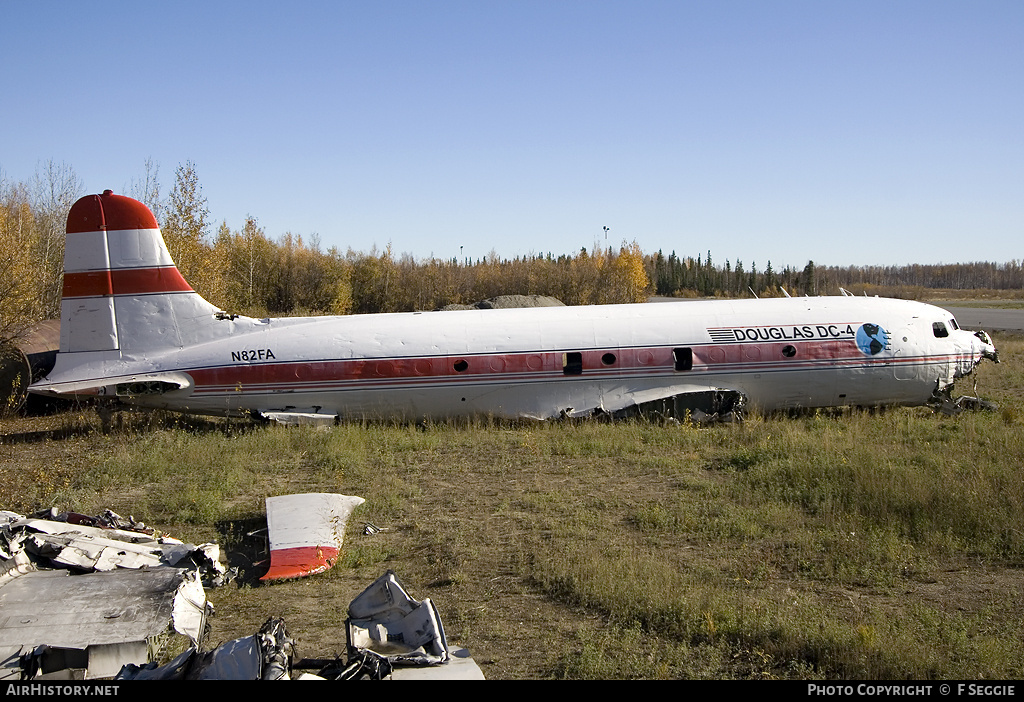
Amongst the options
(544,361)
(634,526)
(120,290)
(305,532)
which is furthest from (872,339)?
(120,290)

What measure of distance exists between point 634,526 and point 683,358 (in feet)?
22.3

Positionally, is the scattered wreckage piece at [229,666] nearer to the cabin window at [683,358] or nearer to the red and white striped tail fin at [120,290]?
the red and white striped tail fin at [120,290]

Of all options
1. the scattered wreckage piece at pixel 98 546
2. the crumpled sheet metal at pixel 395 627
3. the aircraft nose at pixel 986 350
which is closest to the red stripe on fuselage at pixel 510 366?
the aircraft nose at pixel 986 350

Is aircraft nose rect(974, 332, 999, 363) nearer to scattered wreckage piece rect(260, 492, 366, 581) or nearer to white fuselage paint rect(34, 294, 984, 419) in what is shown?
white fuselage paint rect(34, 294, 984, 419)

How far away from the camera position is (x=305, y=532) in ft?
30.9

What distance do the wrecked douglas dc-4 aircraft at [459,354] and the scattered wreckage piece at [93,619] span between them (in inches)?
319

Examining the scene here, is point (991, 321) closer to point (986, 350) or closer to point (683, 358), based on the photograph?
point (986, 350)

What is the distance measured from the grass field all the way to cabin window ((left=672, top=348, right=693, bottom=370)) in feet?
5.15

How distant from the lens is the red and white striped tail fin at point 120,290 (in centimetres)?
1544

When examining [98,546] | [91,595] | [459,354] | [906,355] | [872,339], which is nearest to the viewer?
[91,595]

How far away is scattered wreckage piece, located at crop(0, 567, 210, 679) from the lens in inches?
232

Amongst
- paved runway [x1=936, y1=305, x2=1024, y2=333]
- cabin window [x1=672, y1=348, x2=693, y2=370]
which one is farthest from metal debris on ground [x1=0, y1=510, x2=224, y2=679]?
paved runway [x1=936, y1=305, x2=1024, y2=333]
